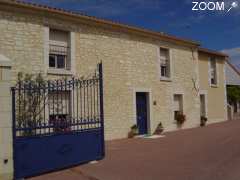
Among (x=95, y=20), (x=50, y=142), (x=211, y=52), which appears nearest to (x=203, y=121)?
(x=211, y=52)

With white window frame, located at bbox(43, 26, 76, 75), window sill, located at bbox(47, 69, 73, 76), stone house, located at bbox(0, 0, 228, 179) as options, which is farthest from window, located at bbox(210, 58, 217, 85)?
window sill, located at bbox(47, 69, 73, 76)

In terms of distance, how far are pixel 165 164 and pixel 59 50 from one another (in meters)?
6.26

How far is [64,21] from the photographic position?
43.3ft

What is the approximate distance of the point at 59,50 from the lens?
13156 millimetres

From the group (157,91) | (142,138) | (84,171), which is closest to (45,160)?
(84,171)

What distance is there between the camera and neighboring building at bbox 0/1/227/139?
12.0m

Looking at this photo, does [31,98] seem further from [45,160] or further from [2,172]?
[2,172]

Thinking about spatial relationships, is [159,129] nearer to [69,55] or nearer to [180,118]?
[180,118]

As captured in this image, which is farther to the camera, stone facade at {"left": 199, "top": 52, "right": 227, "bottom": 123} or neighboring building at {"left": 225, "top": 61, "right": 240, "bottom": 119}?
neighboring building at {"left": 225, "top": 61, "right": 240, "bottom": 119}

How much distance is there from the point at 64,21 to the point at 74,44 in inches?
35.4

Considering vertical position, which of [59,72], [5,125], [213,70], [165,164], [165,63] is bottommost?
[165,164]

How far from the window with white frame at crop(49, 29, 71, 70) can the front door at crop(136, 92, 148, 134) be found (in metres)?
4.29

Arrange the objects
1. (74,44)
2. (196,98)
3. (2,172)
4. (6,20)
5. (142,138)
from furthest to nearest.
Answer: (196,98), (142,138), (74,44), (6,20), (2,172)

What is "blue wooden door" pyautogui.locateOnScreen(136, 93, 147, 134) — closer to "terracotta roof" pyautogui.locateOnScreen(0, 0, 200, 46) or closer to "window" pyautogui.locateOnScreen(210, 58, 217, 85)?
"terracotta roof" pyautogui.locateOnScreen(0, 0, 200, 46)
